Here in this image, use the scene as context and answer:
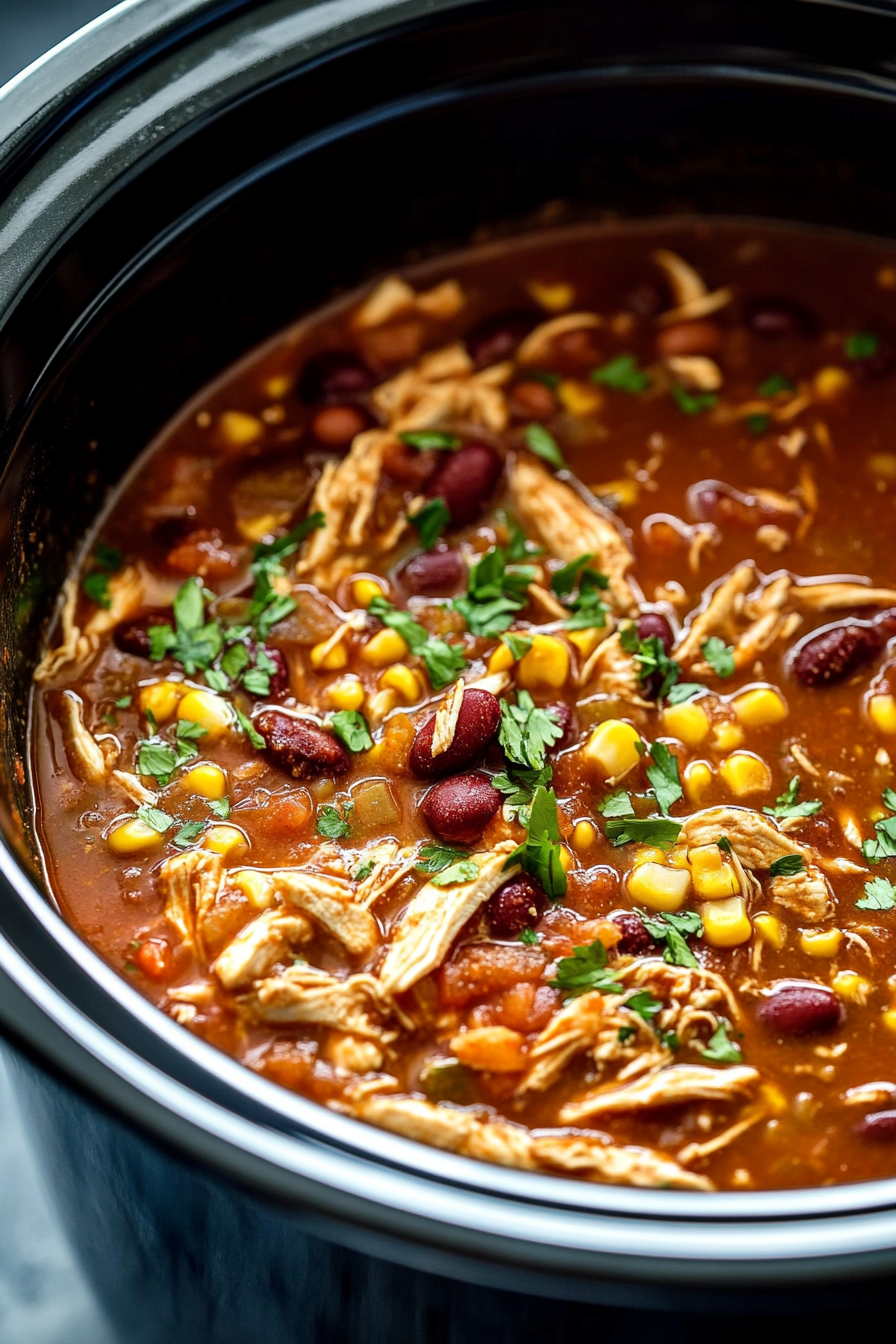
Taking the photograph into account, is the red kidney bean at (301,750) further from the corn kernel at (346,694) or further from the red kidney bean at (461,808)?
the red kidney bean at (461,808)

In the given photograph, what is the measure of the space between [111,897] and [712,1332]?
1366mm

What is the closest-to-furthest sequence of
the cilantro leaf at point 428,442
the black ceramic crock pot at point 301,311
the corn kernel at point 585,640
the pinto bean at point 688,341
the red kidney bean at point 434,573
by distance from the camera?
the black ceramic crock pot at point 301,311 → the corn kernel at point 585,640 → the red kidney bean at point 434,573 → the cilantro leaf at point 428,442 → the pinto bean at point 688,341

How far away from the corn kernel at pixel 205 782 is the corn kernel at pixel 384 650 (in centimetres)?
40

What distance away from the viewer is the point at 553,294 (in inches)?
140

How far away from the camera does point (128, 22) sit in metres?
2.70

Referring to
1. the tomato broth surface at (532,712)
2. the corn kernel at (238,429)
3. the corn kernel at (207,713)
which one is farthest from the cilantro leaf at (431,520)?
the corn kernel at (207,713)

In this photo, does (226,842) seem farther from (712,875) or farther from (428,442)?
(428,442)

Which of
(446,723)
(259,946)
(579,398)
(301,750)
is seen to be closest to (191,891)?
(259,946)

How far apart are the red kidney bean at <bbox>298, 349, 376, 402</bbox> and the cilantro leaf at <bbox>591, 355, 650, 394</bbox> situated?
1.89 ft

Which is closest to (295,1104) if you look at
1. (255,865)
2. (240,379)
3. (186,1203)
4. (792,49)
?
(186,1203)

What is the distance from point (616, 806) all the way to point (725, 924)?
32cm

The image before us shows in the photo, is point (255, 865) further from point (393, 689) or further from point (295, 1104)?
point (295, 1104)

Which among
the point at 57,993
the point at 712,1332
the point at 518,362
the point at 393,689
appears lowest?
the point at 712,1332

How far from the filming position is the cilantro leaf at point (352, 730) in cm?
277
